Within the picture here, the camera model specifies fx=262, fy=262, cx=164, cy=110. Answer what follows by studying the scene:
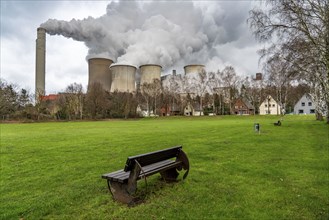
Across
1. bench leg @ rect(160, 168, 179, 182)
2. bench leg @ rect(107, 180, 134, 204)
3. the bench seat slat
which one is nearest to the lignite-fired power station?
bench leg @ rect(160, 168, 179, 182)

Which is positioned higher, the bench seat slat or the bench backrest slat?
the bench backrest slat

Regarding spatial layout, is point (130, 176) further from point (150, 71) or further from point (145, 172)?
point (150, 71)

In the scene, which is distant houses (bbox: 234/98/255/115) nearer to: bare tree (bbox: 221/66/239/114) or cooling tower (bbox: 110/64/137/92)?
bare tree (bbox: 221/66/239/114)

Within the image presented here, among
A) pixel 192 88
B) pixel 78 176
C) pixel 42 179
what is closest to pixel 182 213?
pixel 78 176

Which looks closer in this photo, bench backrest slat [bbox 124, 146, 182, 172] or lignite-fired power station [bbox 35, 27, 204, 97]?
bench backrest slat [bbox 124, 146, 182, 172]

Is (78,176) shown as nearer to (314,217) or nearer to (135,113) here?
(314,217)

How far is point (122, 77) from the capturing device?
6222 centimetres

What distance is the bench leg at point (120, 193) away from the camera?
184 inches

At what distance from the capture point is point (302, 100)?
268ft

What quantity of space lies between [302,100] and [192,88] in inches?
1495

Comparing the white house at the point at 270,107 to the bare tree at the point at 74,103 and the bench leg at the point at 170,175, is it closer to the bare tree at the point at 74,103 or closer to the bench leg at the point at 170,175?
the bare tree at the point at 74,103

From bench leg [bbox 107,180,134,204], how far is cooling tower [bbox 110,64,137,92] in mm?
57981

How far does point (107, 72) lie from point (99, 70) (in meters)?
2.54

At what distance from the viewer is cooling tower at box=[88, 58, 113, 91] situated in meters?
62.6
